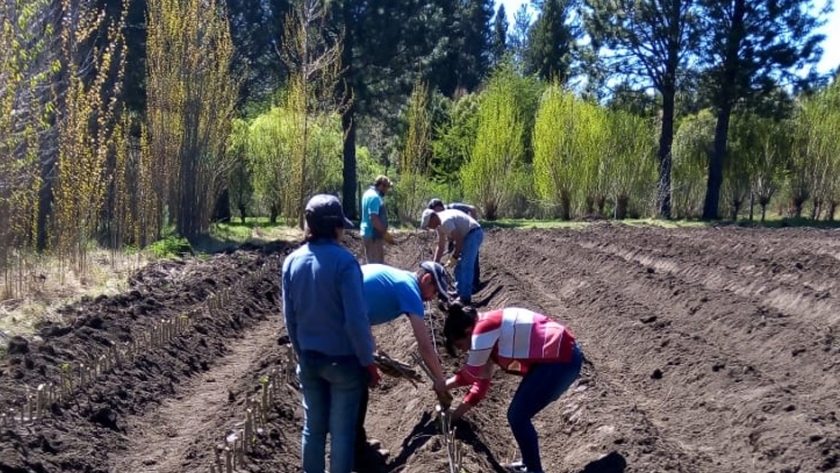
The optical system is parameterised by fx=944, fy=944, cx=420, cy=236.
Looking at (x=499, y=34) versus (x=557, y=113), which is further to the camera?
(x=499, y=34)

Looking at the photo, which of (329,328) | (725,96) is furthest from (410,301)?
(725,96)

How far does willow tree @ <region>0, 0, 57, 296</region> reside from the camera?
10.4 m

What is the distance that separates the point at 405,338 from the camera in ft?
34.5

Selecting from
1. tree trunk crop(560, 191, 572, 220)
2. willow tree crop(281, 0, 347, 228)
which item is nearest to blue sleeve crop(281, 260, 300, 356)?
willow tree crop(281, 0, 347, 228)

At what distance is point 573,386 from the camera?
8.44m

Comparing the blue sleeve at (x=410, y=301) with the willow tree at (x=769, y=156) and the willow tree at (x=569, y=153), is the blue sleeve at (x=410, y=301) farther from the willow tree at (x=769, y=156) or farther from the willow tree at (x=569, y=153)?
the willow tree at (x=769, y=156)

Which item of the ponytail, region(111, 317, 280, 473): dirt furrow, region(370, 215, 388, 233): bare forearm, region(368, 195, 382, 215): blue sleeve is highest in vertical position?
region(368, 195, 382, 215): blue sleeve

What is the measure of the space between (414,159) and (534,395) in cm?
2643

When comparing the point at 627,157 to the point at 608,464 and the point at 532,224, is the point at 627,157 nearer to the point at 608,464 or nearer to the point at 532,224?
the point at 532,224

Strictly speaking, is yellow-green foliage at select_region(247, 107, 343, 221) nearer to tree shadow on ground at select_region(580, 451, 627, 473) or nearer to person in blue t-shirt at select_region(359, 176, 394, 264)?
person in blue t-shirt at select_region(359, 176, 394, 264)

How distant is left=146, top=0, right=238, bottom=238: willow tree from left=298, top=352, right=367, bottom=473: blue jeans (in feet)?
49.5

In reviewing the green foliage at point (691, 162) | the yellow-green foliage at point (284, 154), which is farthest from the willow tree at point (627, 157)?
the yellow-green foliage at point (284, 154)

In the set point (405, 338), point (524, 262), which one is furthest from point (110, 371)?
point (524, 262)

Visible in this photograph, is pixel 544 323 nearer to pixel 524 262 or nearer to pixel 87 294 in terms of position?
pixel 87 294
